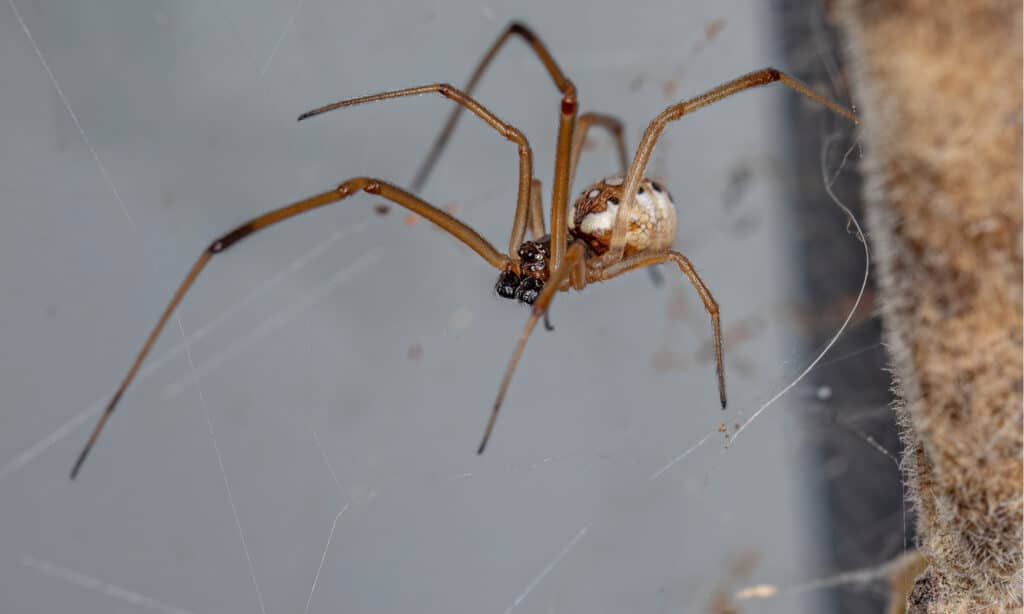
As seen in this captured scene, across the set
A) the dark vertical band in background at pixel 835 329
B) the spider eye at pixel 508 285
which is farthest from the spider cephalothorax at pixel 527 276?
the dark vertical band in background at pixel 835 329

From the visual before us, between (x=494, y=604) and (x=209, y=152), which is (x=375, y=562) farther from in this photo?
(x=209, y=152)

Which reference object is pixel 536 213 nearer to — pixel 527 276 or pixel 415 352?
pixel 527 276

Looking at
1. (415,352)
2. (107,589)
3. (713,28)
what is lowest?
(107,589)

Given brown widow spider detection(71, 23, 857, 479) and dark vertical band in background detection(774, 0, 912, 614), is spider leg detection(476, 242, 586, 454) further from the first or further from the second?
dark vertical band in background detection(774, 0, 912, 614)

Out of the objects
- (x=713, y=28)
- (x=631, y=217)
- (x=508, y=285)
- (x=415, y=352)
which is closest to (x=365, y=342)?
(x=415, y=352)

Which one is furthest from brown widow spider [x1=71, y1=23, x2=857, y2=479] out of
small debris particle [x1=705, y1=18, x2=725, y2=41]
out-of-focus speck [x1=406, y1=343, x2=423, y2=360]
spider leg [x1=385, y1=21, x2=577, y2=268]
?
small debris particle [x1=705, y1=18, x2=725, y2=41]
